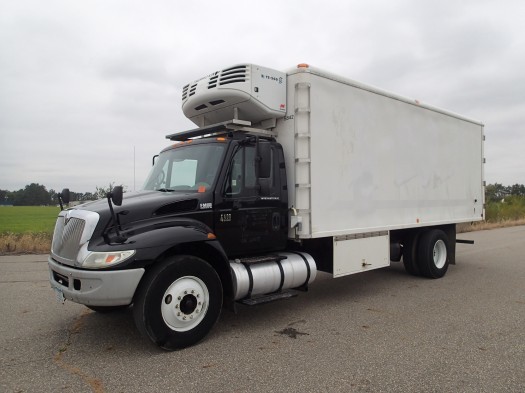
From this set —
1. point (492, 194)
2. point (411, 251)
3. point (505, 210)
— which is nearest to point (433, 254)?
point (411, 251)

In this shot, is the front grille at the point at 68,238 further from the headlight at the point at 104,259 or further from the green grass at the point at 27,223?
the green grass at the point at 27,223

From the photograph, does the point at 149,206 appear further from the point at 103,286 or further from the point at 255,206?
the point at 255,206

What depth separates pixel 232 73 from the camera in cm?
567

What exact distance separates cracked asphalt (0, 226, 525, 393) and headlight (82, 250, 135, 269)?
0.98 meters

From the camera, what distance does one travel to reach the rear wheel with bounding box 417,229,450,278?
8.26 metres

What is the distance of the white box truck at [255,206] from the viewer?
4.30 m

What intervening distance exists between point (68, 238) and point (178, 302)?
144cm

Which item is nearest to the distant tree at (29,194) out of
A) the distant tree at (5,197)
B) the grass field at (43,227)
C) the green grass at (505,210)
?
the distant tree at (5,197)

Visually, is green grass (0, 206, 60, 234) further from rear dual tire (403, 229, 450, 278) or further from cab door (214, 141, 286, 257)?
rear dual tire (403, 229, 450, 278)

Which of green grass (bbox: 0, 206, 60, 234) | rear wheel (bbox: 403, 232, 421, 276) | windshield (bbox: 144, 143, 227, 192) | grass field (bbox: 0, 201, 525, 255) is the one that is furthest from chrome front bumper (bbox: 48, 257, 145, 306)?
green grass (bbox: 0, 206, 60, 234)

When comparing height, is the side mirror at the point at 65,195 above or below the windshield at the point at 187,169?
below

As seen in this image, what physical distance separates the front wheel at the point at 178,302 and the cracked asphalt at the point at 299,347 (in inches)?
7.9

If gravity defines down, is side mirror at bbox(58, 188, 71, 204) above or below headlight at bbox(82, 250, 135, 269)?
above

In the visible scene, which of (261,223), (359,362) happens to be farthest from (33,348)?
(359,362)
